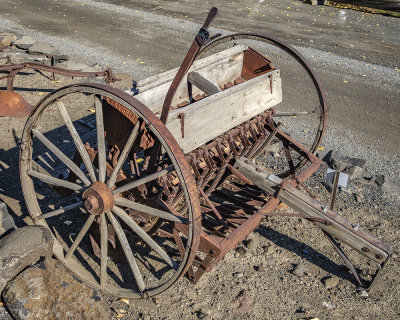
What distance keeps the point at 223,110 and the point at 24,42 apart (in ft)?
26.3

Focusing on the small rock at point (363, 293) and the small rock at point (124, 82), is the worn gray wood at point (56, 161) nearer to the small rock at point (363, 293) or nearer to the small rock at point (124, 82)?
the small rock at point (124, 82)

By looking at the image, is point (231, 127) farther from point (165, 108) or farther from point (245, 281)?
point (245, 281)

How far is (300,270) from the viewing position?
448 centimetres

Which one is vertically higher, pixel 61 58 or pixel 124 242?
pixel 124 242

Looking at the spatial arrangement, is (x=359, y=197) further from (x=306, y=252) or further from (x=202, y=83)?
(x=202, y=83)

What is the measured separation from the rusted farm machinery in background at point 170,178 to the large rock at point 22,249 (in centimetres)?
19

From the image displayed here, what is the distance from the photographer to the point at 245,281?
14.3 ft

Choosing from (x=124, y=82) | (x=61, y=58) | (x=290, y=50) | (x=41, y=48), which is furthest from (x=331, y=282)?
(x=41, y=48)

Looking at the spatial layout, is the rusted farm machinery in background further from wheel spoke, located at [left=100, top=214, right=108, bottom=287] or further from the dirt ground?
the dirt ground

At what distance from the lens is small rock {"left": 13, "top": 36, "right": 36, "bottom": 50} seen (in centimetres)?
1023

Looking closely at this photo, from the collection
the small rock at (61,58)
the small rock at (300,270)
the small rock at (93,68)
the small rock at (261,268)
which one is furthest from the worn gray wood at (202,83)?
the small rock at (61,58)

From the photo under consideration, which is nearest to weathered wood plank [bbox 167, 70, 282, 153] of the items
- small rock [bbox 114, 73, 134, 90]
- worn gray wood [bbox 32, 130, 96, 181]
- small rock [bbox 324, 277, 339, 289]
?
small rock [bbox 324, 277, 339, 289]

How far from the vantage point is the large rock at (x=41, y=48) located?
32.7 feet

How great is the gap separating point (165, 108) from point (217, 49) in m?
7.85
